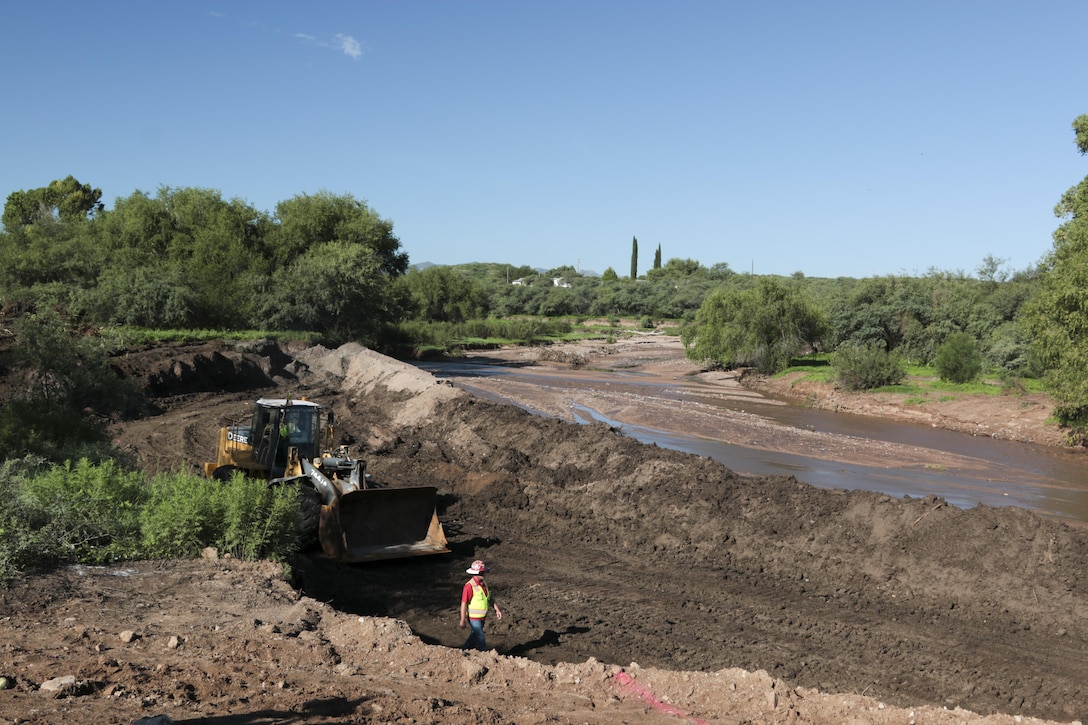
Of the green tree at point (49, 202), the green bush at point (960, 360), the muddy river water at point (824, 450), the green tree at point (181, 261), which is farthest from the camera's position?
the green tree at point (49, 202)

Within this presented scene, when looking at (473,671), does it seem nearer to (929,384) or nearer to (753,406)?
(753,406)

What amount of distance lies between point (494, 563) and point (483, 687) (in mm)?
5616

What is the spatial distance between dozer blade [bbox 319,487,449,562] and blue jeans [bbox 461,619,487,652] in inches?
136

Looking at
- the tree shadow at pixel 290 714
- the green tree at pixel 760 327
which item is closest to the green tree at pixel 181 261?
the green tree at pixel 760 327

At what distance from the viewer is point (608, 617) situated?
1130cm

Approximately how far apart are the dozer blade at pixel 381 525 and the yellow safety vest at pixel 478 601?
3551mm

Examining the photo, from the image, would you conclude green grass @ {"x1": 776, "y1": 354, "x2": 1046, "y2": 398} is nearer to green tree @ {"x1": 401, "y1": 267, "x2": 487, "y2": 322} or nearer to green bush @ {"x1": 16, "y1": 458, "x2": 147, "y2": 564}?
green bush @ {"x1": 16, "y1": 458, "x2": 147, "y2": 564}

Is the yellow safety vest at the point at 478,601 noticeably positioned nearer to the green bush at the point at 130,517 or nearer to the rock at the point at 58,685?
the green bush at the point at 130,517

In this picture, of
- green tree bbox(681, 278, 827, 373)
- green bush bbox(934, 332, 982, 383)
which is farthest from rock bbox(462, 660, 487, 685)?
green tree bbox(681, 278, 827, 373)

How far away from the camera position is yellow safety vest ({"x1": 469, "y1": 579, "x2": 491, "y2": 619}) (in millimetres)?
9516

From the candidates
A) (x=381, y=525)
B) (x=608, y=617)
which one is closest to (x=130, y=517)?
(x=381, y=525)

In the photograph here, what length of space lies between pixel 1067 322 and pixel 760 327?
25358 mm

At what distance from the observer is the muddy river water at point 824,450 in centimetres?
2309

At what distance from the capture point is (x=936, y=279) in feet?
233
